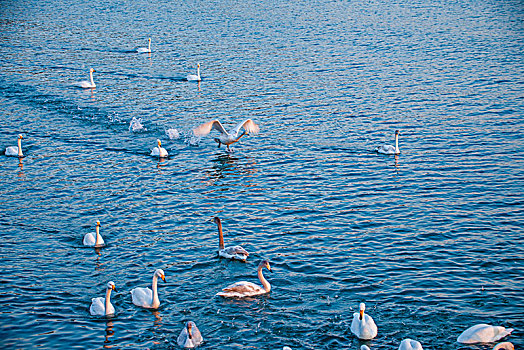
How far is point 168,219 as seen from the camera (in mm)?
22203

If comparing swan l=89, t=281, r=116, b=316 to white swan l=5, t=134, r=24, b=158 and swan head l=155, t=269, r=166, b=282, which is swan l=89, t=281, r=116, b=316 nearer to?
swan head l=155, t=269, r=166, b=282

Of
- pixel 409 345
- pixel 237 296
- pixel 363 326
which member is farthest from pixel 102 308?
pixel 409 345

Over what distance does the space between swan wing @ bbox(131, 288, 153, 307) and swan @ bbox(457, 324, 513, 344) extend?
309 inches

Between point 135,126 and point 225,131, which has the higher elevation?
point 135,126

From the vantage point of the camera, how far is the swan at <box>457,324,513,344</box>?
14.5 metres

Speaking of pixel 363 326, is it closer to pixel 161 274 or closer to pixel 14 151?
pixel 161 274

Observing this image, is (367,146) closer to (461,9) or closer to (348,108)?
(348,108)

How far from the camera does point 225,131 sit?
96.0 ft

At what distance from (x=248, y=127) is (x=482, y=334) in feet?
57.4

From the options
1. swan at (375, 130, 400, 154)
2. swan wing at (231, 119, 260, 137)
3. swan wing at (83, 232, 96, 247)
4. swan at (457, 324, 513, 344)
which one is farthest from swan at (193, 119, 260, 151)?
swan at (457, 324, 513, 344)

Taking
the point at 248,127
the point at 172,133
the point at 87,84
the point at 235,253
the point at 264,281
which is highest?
the point at 87,84

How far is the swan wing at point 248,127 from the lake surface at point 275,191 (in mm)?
887

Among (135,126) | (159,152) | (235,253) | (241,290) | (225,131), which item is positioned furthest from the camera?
(135,126)

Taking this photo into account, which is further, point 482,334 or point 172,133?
point 172,133
